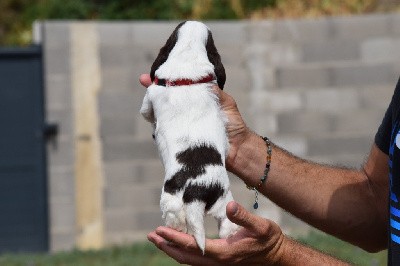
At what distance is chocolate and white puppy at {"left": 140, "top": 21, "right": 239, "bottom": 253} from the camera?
106 inches

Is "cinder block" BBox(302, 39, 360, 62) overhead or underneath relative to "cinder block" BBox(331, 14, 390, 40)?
underneath

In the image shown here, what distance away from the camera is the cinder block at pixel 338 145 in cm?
927

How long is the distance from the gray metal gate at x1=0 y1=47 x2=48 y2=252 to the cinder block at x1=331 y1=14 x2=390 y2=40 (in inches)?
96.8

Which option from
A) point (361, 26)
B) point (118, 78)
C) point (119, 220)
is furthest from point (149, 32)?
point (361, 26)

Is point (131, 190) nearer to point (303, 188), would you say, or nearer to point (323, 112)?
point (323, 112)

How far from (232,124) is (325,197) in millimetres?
625

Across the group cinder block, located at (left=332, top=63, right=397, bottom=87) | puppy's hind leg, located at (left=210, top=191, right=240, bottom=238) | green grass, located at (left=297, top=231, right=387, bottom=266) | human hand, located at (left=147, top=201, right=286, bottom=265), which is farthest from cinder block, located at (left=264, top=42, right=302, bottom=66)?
puppy's hind leg, located at (left=210, top=191, right=240, bottom=238)

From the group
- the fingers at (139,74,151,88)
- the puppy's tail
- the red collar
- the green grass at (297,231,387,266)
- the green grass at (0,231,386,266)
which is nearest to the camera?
the puppy's tail

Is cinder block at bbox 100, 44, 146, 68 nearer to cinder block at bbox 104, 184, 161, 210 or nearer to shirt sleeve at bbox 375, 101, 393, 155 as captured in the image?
cinder block at bbox 104, 184, 161, 210

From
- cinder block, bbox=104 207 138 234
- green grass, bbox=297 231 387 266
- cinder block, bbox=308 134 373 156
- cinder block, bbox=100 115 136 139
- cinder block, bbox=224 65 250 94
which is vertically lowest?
cinder block, bbox=104 207 138 234

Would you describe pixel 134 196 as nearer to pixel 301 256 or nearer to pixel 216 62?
pixel 301 256

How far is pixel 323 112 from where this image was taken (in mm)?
9250

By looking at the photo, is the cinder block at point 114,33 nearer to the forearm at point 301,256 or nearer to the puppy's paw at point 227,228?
the forearm at point 301,256

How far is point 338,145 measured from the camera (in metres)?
9.27
